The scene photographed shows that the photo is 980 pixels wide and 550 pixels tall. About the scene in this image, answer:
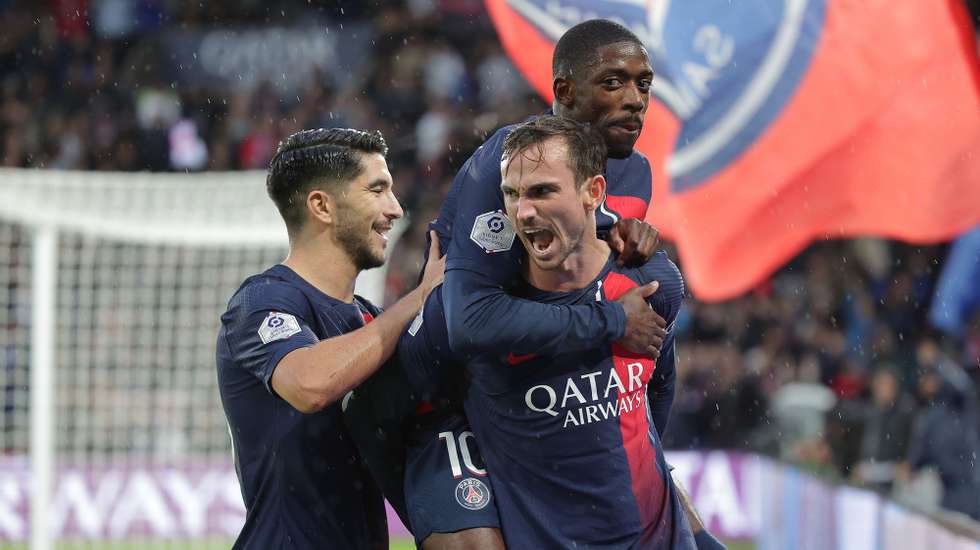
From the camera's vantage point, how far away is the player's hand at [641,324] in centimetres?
405

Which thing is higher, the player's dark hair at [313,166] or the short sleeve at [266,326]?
the player's dark hair at [313,166]

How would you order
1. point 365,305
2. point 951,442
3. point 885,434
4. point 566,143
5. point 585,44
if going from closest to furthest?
point 566,143, point 585,44, point 365,305, point 951,442, point 885,434

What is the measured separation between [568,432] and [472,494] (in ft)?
1.09

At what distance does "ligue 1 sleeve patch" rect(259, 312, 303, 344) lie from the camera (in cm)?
438

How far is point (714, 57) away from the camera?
947 centimetres

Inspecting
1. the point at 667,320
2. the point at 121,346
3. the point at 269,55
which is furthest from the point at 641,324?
the point at 269,55

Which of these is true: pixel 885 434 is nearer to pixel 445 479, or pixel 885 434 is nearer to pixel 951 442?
pixel 951 442

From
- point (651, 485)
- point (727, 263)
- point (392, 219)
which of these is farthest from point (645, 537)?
point (727, 263)

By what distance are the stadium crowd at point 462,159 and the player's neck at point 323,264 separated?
9352 mm

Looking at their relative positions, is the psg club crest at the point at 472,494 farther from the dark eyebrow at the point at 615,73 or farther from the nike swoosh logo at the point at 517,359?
the dark eyebrow at the point at 615,73

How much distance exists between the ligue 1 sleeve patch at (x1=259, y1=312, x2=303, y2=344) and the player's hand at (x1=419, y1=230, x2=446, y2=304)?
40 centimetres

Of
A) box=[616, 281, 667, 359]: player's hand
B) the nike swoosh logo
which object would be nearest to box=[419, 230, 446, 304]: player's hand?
the nike swoosh logo

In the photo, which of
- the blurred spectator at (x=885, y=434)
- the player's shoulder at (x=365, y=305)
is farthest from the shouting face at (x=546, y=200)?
the blurred spectator at (x=885, y=434)

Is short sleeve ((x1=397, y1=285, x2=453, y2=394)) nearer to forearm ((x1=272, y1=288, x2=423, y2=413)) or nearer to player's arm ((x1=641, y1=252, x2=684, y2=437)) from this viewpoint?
forearm ((x1=272, y1=288, x2=423, y2=413))
